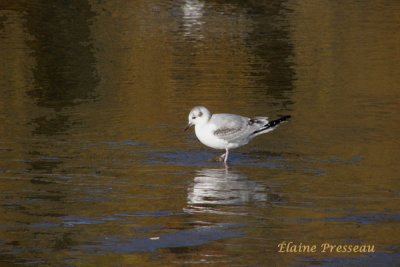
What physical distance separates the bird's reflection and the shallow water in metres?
0.03

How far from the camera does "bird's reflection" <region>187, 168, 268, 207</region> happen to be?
12547 millimetres

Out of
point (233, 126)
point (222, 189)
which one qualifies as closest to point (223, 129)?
point (233, 126)

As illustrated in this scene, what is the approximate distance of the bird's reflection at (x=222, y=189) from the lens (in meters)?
12.5

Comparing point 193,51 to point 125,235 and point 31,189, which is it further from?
point 125,235

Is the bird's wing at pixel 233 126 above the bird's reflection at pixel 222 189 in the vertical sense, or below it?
above

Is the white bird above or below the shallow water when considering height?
above

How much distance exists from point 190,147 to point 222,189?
256cm

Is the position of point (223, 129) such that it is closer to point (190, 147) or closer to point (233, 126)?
point (233, 126)

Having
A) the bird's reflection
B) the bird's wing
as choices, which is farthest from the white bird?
the bird's reflection

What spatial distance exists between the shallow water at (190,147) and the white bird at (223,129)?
0.27 m

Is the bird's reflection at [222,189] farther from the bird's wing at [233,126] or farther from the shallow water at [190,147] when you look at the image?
the bird's wing at [233,126]

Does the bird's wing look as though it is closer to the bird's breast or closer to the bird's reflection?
the bird's breast

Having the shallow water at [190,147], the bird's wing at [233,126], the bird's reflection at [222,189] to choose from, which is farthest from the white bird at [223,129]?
the bird's reflection at [222,189]

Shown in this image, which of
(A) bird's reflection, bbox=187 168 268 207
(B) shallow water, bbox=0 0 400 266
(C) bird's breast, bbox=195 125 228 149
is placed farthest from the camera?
(C) bird's breast, bbox=195 125 228 149
